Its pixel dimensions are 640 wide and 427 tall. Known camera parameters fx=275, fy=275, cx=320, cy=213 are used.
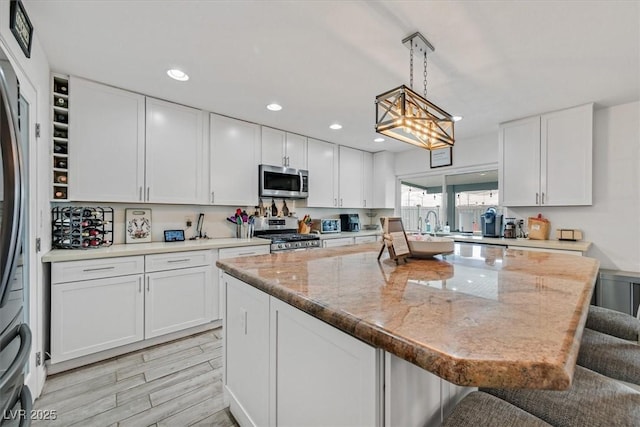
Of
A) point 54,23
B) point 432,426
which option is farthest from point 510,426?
point 54,23

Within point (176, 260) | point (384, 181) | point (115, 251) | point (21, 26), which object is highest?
point (21, 26)

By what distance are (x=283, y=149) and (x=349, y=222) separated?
1.79m

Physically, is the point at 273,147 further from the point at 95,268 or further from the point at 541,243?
the point at 541,243

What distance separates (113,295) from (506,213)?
4576 millimetres

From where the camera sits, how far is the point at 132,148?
2.67 meters

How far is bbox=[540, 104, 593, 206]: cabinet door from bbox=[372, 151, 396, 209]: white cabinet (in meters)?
2.24

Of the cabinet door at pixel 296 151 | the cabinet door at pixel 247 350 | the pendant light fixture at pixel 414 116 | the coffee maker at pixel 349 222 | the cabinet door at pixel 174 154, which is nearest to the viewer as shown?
the cabinet door at pixel 247 350

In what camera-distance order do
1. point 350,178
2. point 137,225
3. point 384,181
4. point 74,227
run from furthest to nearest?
point 384,181, point 350,178, point 137,225, point 74,227

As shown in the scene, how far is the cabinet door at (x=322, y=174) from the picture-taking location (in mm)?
4258

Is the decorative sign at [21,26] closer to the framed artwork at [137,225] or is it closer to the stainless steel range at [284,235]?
the framed artwork at [137,225]

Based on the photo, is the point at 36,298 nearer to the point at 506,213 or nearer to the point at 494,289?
the point at 494,289

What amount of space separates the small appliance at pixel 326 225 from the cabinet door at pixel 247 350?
3.04 m

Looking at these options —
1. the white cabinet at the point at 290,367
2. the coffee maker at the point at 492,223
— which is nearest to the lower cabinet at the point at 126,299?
the white cabinet at the point at 290,367

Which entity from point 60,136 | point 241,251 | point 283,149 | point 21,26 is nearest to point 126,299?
point 241,251
